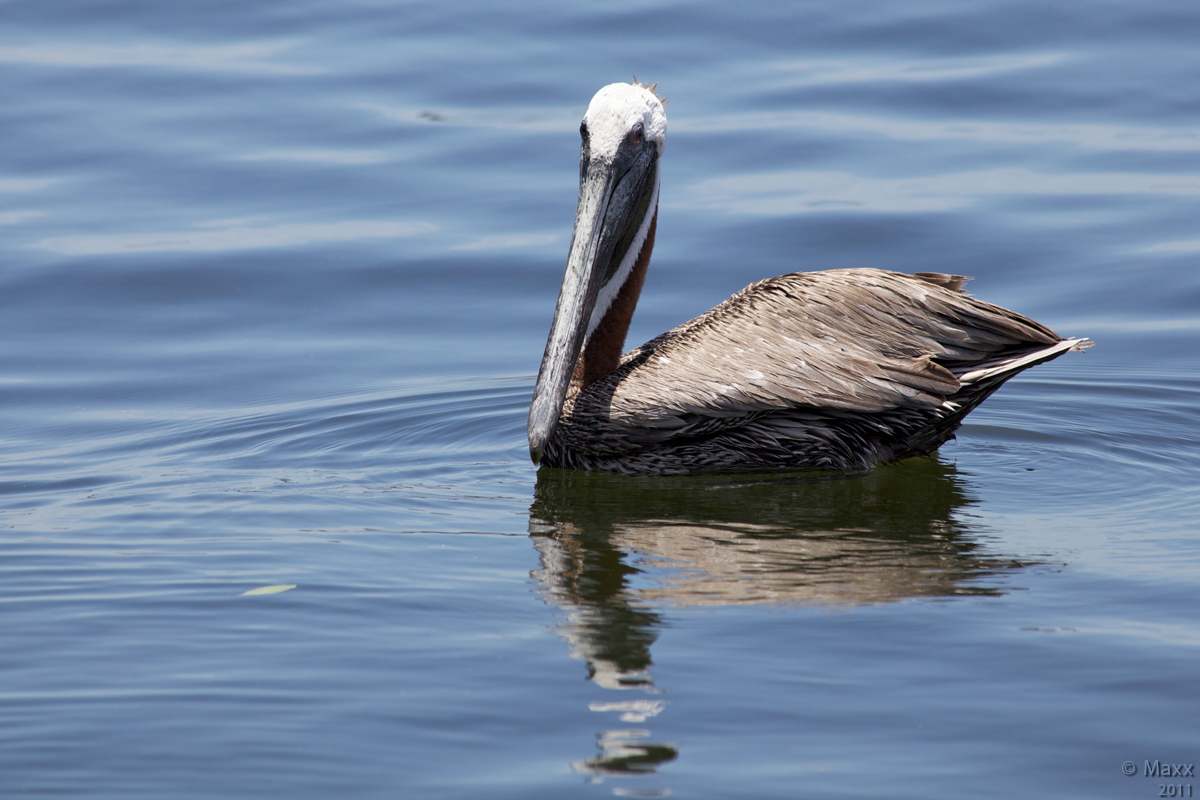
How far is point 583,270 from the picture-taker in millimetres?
5914

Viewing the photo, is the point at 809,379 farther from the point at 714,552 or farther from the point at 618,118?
the point at 618,118

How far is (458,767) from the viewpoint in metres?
3.31

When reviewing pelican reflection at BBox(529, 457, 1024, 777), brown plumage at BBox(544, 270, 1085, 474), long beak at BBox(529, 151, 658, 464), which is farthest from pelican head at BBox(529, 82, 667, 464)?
pelican reflection at BBox(529, 457, 1024, 777)

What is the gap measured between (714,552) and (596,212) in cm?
175

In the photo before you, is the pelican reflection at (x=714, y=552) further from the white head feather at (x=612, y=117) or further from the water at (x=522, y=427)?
the white head feather at (x=612, y=117)

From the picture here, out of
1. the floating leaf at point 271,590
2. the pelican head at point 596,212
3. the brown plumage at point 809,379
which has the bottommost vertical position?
the floating leaf at point 271,590

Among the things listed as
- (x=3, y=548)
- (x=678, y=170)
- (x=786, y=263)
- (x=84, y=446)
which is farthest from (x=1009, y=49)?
(x=3, y=548)

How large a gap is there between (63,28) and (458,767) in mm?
12562

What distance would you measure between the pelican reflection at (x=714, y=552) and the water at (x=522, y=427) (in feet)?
0.06

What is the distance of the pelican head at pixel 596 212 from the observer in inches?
227

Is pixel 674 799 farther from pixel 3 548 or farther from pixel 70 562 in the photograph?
pixel 3 548

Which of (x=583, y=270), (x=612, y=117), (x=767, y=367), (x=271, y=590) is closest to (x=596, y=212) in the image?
(x=583, y=270)

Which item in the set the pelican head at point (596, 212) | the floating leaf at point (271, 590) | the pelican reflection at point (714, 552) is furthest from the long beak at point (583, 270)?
the floating leaf at point (271, 590)

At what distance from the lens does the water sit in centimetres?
350
